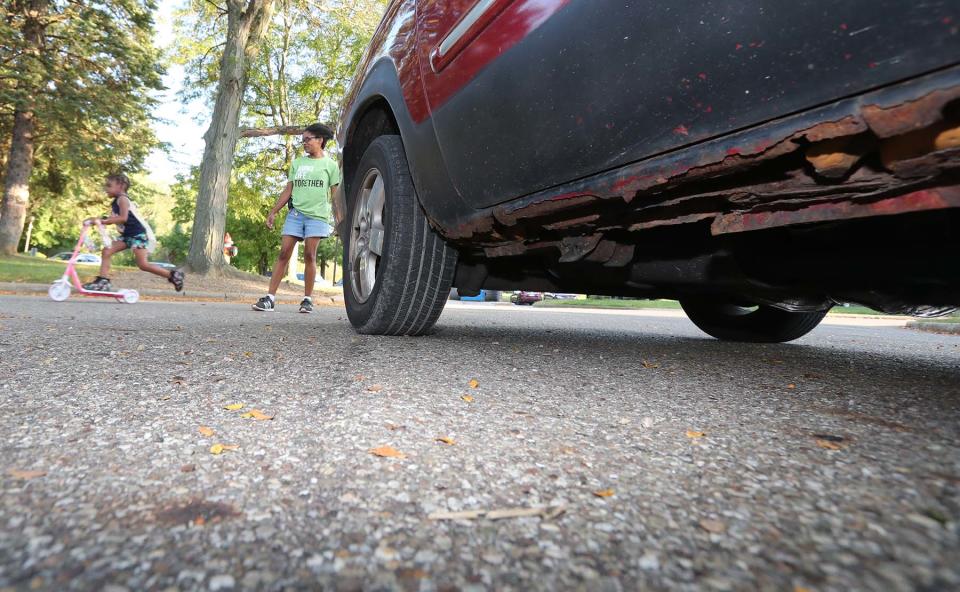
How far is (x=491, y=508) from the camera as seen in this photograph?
2.88ft

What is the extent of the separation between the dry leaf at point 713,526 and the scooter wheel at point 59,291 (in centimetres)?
766

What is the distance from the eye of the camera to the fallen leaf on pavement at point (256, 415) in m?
1.33

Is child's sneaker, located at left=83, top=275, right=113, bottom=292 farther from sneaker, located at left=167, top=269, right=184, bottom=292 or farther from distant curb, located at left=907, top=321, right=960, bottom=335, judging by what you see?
distant curb, located at left=907, top=321, right=960, bottom=335

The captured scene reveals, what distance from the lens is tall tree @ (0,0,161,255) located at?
15539mm

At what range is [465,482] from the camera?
3.21 feet

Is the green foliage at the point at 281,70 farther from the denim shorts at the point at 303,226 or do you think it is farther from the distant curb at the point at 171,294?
the denim shorts at the point at 303,226

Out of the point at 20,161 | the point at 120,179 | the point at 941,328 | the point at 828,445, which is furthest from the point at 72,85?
the point at 941,328

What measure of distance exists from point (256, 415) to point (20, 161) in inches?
856

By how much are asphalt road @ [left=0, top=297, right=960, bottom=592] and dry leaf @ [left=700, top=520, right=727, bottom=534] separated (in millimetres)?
12

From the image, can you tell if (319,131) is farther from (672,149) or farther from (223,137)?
(223,137)

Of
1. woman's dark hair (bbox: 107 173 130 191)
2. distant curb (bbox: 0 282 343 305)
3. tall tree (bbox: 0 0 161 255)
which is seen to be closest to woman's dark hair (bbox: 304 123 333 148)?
woman's dark hair (bbox: 107 173 130 191)

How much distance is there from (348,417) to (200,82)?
16887 mm

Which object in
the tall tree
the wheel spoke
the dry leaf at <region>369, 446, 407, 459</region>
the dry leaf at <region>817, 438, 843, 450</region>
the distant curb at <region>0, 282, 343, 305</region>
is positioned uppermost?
the tall tree

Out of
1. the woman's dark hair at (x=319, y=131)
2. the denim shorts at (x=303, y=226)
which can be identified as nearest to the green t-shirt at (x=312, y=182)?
the denim shorts at (x=303, y=226)
